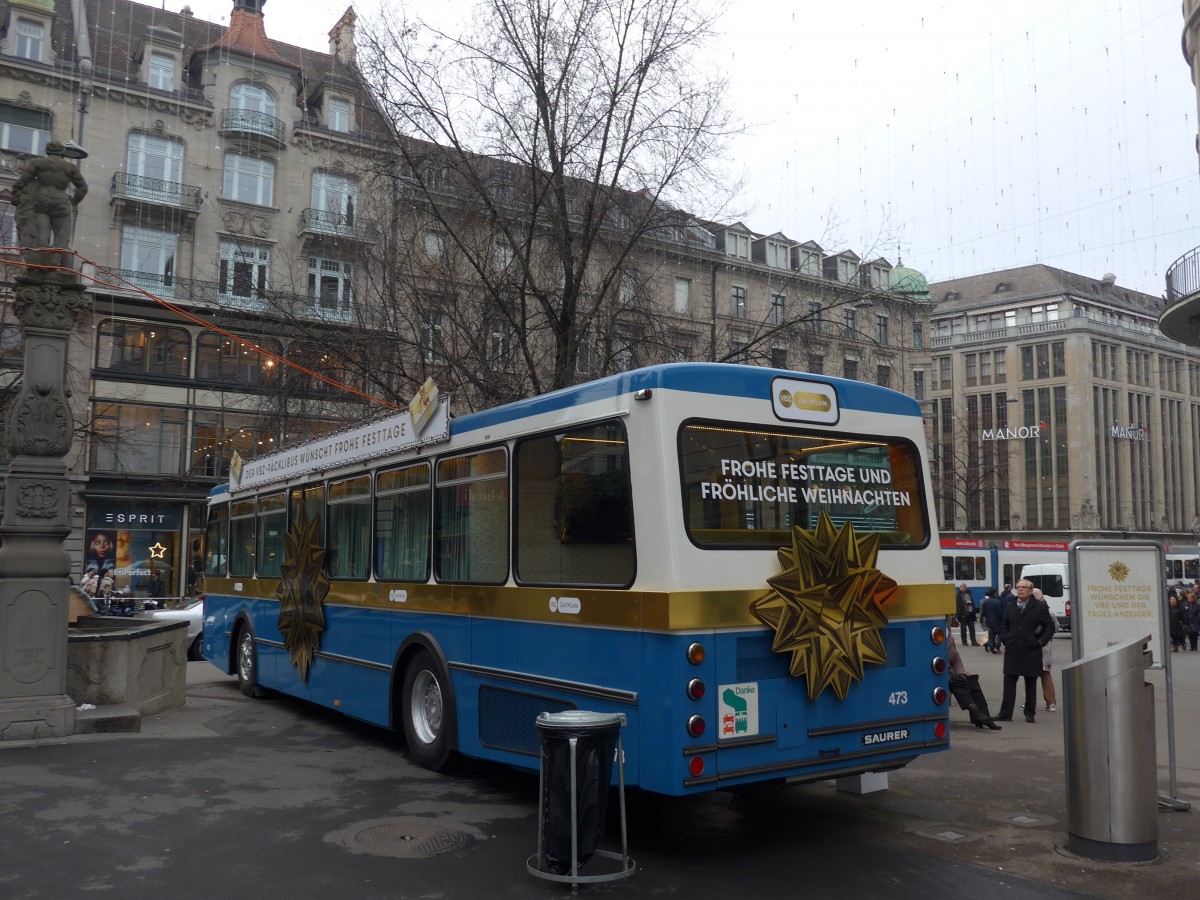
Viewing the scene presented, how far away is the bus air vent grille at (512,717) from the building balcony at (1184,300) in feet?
62.1

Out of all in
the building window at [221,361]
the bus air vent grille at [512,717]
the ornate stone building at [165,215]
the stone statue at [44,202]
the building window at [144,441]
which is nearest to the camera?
the bus air vent grille at [512,717]

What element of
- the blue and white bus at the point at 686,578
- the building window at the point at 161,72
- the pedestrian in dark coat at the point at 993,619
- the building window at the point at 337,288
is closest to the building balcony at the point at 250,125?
the building window at the point at 161,72

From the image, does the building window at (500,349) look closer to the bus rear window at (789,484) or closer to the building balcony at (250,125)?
the bus rear window at (789,484)

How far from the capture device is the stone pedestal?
10281 mm

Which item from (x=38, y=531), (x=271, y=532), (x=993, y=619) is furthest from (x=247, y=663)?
(x=993, y=619)

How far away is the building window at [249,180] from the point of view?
35.3m

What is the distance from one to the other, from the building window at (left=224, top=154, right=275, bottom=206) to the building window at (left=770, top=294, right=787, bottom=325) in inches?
961

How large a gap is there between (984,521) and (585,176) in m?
71.0

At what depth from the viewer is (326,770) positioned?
30.2 ft

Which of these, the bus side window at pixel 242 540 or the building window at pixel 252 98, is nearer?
the bus side window at pixel 242 540

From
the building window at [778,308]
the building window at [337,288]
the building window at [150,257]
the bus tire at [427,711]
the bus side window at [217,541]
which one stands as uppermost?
the building window at [150,257]

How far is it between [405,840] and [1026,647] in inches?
338

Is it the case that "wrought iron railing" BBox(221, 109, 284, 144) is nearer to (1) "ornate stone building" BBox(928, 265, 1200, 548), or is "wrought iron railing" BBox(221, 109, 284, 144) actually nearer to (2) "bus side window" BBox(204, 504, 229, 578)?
(2) "bus side window" BBox(204, 504, 229, 578)

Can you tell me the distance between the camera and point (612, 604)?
6.53m
